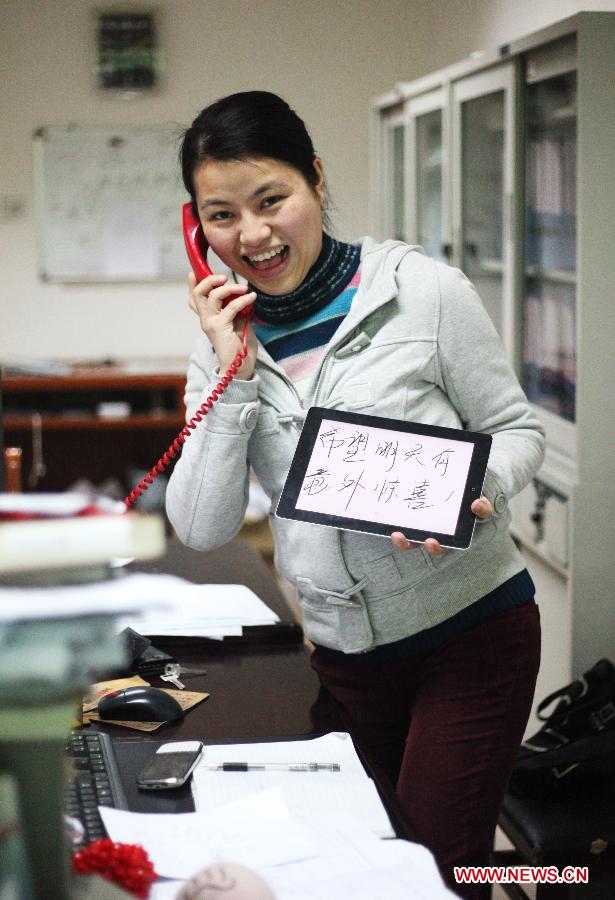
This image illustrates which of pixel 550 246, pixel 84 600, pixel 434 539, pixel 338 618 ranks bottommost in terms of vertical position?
pixel 338 618

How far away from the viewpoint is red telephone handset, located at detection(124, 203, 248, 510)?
1.49 metres

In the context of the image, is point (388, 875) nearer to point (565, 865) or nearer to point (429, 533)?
point (429, 533)

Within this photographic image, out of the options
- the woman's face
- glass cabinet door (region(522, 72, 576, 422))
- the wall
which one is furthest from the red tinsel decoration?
the wall

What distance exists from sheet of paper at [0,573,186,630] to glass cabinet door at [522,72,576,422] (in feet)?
7.01

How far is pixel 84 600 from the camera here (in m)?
0.70

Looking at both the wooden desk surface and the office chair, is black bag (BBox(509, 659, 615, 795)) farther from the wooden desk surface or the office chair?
the wooden desk surface

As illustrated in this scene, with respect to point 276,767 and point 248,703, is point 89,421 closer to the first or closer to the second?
point 248,703

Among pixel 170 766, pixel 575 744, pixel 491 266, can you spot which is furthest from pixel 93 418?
pixel 170 766

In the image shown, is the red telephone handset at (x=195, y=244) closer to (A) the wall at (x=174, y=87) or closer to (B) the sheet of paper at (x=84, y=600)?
(B) the sheet of paper at (x=84, y=600)

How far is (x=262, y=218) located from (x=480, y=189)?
7.62 feet

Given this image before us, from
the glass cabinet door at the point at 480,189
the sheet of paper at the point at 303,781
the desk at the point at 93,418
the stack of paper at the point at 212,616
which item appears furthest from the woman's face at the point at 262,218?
the desk at the point at 93,418

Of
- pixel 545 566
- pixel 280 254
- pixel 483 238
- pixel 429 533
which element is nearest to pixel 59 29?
pixel 483 238

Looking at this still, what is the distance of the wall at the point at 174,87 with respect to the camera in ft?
17.3

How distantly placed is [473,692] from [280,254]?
664 millimetres
